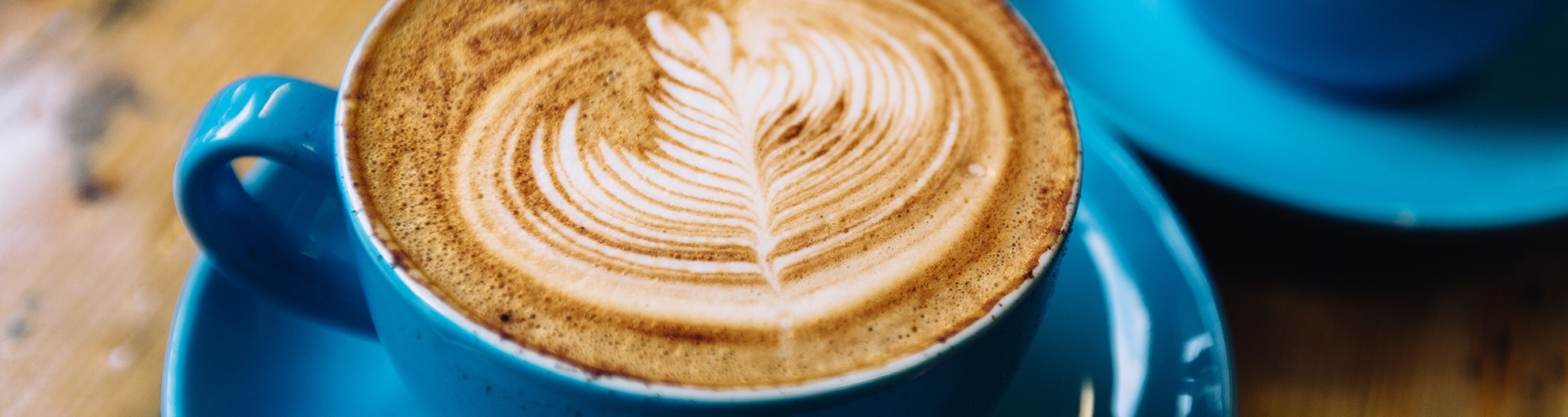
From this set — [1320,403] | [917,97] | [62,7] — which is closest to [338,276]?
[917,97]

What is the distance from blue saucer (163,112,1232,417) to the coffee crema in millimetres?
144

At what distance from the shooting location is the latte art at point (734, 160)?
56 centimetres

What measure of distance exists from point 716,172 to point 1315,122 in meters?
0.76

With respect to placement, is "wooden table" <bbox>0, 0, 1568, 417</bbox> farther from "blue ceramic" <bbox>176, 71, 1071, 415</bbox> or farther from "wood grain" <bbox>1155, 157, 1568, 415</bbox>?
"blue ceramic" <bbox>176, 71, 1071, 415</bbox>

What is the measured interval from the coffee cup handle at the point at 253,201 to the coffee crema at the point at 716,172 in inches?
1.2

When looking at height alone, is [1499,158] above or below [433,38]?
above

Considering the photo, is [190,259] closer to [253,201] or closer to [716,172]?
[253,201]

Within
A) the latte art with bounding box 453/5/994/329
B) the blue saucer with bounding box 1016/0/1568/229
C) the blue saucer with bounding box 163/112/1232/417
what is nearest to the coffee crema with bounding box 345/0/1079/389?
the latte art with bounding box 453/5/994/329

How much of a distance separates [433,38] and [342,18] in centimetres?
48

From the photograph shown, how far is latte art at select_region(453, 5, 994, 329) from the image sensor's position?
1.83 ft

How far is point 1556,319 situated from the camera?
3.01 feet

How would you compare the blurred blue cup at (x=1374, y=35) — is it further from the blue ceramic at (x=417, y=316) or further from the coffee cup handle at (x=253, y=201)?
the coffee cup handle at (x=253, y=201)

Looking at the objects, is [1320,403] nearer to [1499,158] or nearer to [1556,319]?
[1556,319]

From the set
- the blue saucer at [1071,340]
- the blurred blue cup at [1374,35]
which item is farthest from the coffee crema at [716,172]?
the blurred blue cup at [1374,35]
